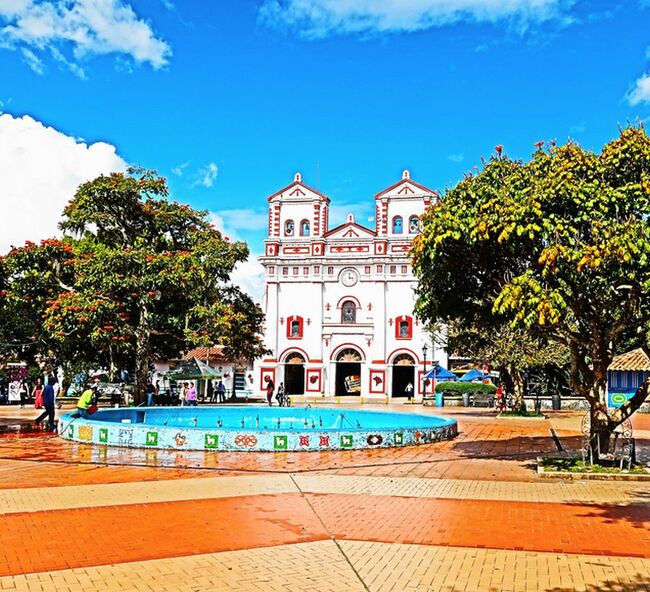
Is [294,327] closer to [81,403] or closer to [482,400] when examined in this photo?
[482,400]

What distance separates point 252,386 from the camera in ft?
171

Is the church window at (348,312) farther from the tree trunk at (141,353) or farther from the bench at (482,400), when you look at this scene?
the tree trunk at (141,353)

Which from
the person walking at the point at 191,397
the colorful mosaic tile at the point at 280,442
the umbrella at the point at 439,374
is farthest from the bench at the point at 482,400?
the colorful mosaic tile at the point at 280,442

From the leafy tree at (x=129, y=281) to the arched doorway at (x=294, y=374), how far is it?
15.5 meters

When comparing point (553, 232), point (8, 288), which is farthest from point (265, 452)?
point (8, 288)

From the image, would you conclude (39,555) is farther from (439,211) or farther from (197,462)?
(439,211)

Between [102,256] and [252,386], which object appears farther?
[252,386]

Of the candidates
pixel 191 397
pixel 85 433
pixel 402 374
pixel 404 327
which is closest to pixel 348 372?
pixel 402 374

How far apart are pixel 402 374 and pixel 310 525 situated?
43.0 m

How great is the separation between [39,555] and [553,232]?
9890 mm

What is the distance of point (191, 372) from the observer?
→ 117ft

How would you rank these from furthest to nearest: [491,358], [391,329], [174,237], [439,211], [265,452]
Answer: [391,329] → [174,237] → [491,358] → [265,452] → [439,211]

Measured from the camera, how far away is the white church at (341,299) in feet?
168

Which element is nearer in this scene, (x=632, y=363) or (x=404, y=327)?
(x=632, y=363)
